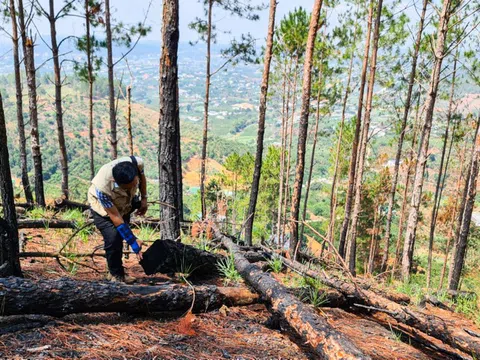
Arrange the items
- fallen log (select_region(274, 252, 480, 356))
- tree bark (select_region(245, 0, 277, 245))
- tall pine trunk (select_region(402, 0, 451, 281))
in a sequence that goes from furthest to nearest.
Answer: tree bark (select_region(245, 0, 277, 245)), tall pine trunk (select_region(402, 0, 451, 281)), fallen log (select_region(274, 252, 480, 356))

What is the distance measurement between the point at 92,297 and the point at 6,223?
3.91 ft

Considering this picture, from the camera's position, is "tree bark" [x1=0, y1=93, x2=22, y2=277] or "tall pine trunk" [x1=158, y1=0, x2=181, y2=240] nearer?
"tree bark" [x1=0, y1=93, x2=22, y2=277]

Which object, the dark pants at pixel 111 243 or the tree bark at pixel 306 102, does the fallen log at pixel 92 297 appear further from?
the tree bark at pixel 306 102

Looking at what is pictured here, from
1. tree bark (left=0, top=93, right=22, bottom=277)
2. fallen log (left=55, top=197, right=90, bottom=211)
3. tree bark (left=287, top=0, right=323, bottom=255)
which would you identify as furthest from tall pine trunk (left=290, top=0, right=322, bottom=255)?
tree bark (left=0, top=93, right=22, bottom=277)

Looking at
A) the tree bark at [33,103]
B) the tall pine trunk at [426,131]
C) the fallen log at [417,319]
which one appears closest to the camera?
the fallen log at [417,319]

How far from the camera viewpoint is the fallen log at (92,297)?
2.38m

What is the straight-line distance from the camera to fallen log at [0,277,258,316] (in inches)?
93.6

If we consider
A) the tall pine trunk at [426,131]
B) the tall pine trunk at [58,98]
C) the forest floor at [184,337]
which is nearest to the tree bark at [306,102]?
the tall pine trunk at [426,131]

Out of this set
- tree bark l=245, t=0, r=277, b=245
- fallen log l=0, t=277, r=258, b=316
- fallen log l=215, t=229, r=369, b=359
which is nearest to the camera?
fallen log l=215, t=229, r=369, b=359

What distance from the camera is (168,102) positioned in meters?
4.61

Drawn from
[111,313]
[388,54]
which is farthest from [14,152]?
[111,313]

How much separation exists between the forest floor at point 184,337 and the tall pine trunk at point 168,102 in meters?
1.92

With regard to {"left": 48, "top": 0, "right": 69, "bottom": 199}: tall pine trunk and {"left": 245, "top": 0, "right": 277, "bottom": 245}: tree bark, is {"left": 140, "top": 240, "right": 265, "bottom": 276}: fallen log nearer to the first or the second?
{"left": 245, "top": 0, "right": 277, "bottom": 245}: tree bark

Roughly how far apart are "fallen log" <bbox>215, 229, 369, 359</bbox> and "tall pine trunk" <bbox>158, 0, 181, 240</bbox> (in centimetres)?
A: 189
